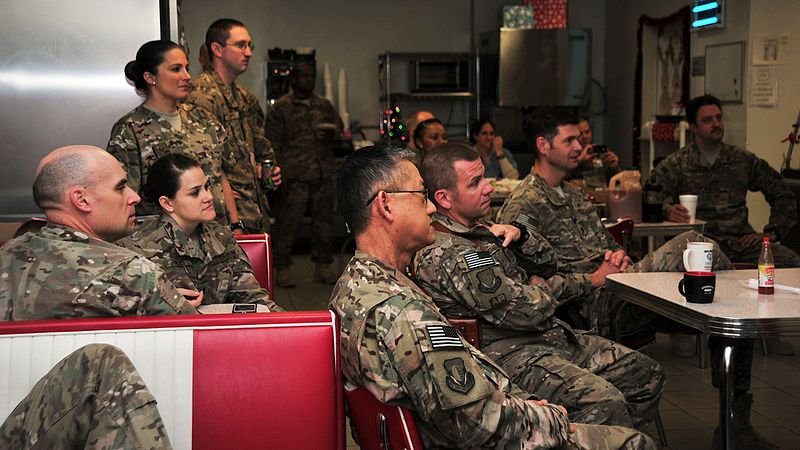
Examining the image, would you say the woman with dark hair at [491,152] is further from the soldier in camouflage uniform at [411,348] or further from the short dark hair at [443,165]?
the soldier in camouflage uniform at [411,348]

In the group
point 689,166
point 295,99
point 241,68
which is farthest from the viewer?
point 295,99

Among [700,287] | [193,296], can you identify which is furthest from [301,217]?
[700,287]

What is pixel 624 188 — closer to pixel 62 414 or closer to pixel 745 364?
pixel 745 364

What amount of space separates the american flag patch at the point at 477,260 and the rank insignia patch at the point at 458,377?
0.88m

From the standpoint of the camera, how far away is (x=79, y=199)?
261 cm

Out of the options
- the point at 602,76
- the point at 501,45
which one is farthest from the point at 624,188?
the point at 602,76

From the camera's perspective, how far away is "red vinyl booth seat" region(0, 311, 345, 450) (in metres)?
2.27

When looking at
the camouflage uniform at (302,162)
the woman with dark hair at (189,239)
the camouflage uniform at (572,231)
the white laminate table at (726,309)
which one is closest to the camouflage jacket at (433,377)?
the white laminate table at (726,309)

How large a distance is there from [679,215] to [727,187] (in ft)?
2.26

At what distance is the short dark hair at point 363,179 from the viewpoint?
95.0 inches

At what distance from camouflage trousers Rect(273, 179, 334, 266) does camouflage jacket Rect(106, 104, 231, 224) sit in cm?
370

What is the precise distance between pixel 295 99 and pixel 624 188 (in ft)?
13.0

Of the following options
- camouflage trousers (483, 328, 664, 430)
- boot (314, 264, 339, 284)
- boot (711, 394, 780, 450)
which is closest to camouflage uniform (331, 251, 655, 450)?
camouflage trousers (483, 328, 664, 430)

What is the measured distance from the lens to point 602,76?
37.0 feet
